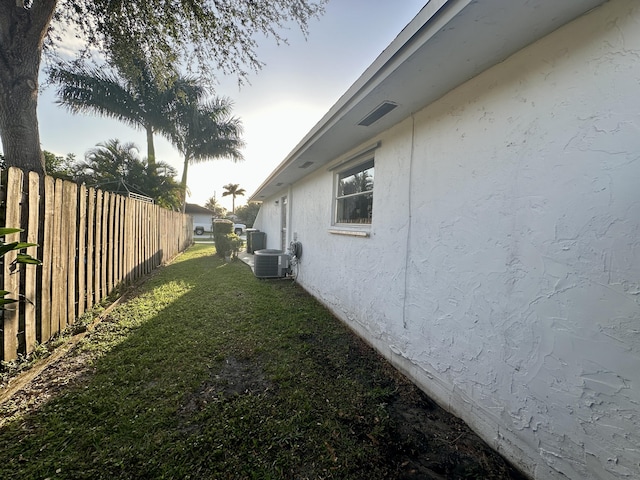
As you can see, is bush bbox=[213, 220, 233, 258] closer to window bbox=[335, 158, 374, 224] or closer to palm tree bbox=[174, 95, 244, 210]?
window bbox=[335, 158, 374, 224]

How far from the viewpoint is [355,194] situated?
13.5ft

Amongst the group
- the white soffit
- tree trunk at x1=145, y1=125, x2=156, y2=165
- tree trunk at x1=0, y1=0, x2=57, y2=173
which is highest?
tree trunk at x1=145, y1=125, x2=156, y2=165

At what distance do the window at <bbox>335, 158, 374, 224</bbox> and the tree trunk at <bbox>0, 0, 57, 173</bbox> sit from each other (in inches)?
193

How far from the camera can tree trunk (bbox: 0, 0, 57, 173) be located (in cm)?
357

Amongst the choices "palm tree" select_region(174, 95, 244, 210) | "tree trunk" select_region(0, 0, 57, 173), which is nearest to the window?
"tree trunk" select_region(0, 0, 57, 173)

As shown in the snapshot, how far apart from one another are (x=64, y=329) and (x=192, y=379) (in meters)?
1.89

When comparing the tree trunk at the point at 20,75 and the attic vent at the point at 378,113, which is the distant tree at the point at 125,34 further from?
the attic vent at the point at 378,113

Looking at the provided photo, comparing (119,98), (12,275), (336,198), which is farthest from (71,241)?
(119,98)

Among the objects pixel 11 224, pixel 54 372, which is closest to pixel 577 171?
pixel 11 224

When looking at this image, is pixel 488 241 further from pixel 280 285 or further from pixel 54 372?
pixel 280 285

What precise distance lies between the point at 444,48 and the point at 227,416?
127 inches

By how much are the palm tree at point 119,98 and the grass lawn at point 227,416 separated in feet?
49.1

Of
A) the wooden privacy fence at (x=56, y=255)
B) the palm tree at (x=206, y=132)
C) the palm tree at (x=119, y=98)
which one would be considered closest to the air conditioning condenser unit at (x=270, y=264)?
the wooden privacy fence at (x=56, y=255)

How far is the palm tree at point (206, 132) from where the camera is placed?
1812 centimetres
